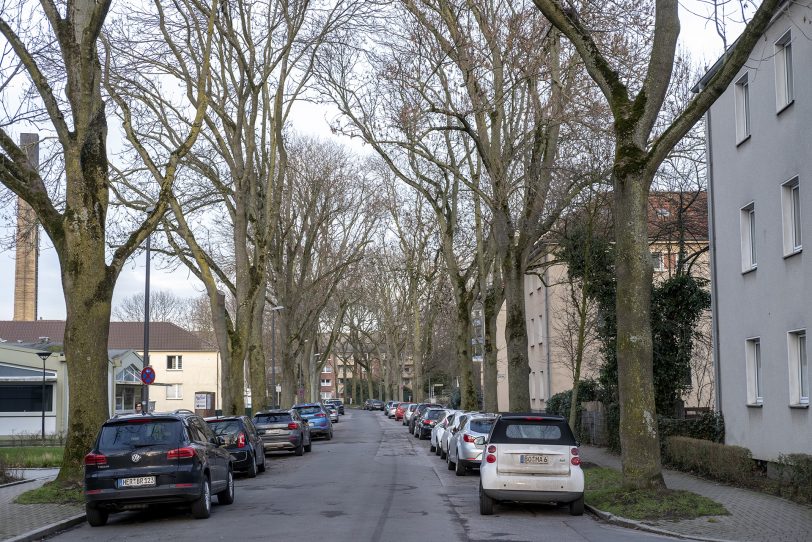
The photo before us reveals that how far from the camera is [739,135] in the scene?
20.6 meters

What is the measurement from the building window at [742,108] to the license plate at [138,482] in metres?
14.3

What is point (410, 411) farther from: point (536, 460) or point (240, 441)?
point (536, 460)

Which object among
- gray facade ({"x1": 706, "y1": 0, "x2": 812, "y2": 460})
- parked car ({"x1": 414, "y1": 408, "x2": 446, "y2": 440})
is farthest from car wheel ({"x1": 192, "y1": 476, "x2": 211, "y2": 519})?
parked car ({"x1": 414, "y1": 408, "x2": 446, "y2": 440})

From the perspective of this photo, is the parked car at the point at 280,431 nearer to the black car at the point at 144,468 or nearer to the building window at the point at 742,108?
the black car at the point at 144,468

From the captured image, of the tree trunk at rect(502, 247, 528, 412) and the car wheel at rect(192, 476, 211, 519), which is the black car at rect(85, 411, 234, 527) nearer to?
the car wheel at rect(192, 476, 211, 519)

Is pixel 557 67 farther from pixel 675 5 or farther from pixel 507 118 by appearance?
pixel 675 5

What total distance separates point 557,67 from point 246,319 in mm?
13848

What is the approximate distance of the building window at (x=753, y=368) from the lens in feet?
65.6

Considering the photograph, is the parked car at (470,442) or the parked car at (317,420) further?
the parked car at (317,420)

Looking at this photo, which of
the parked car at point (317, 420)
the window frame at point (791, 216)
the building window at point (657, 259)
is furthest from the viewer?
the parked car at point (317, 420)

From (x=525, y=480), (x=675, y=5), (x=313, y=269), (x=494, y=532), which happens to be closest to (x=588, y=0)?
(x=675, y=5)

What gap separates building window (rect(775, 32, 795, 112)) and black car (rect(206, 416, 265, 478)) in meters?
13.7

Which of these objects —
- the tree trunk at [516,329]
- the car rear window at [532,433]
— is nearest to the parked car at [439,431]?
the tree trunk at [516,329]

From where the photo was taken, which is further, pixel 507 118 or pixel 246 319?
pixel 246 319
